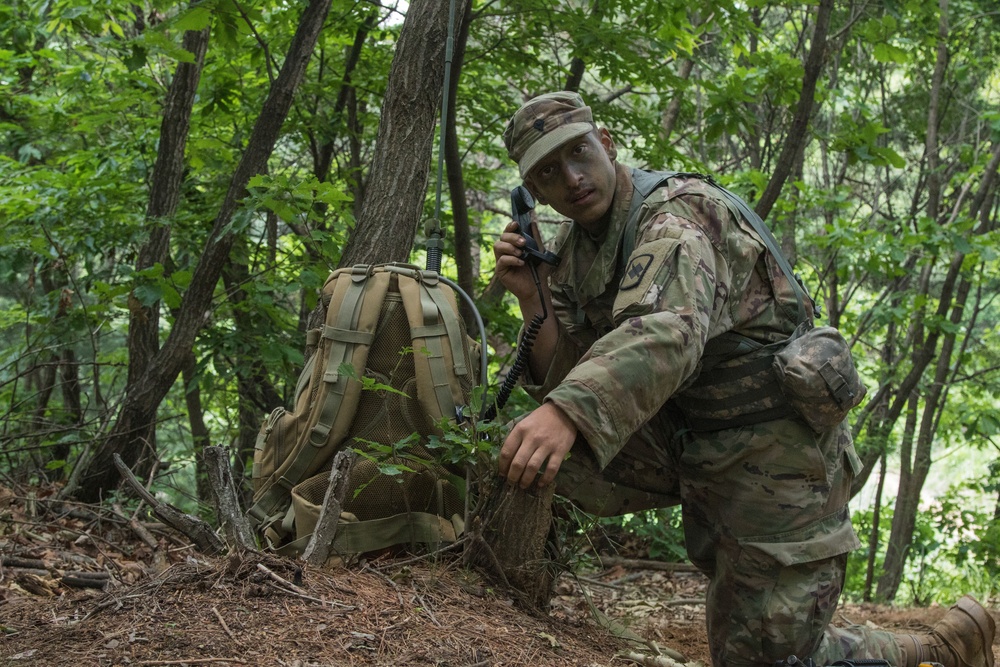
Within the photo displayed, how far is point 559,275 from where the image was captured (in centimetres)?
330

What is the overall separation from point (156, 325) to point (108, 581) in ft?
8.22

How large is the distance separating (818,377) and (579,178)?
104 cm

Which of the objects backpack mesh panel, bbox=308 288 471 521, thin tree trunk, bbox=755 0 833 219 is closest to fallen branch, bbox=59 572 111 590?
backpack mesh panel, bbox=308 288 471 521

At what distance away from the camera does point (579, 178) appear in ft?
9.62

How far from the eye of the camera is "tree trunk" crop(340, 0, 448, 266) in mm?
3875

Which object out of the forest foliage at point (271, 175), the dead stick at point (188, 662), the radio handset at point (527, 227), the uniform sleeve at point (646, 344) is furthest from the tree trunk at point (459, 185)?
the dead stick at point (188, 662)

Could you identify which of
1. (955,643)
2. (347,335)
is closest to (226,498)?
(347,335)

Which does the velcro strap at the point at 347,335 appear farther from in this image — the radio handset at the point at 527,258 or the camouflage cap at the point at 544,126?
the camouflage cap at the point at 544,126

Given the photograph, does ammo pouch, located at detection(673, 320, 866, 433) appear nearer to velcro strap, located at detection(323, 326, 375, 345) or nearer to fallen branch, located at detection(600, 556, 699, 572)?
velcro strap, located at detection(323, 326, 375, 345)

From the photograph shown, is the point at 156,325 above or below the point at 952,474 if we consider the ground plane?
above

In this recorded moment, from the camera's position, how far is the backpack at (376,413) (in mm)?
3178

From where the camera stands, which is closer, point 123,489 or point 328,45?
point 123,489

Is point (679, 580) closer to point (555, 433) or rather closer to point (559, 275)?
point (559, 275)

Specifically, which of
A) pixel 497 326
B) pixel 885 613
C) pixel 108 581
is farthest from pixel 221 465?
pixel 885 613
